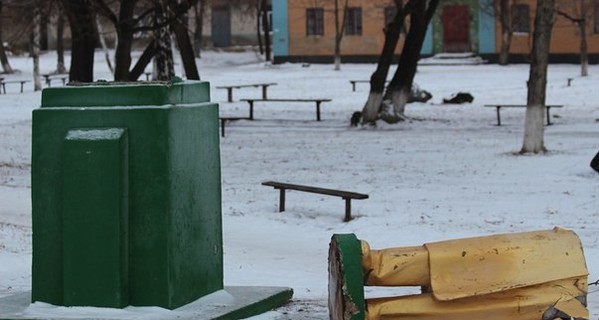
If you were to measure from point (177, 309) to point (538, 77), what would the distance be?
12.8m

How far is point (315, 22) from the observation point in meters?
54.1

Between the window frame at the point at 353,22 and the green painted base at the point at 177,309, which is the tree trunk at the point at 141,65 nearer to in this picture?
the green painted base at the point at 177,309

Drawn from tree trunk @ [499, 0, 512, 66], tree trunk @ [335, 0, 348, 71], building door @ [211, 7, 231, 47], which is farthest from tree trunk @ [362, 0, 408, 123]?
building door @ [211, 7, 231, 47]

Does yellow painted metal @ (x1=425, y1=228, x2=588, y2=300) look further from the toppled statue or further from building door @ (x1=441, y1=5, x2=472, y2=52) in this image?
building door @ (x1=441, y1=5, x2=472, y2=52)

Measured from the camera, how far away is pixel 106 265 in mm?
5664

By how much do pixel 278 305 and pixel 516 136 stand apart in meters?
15.6

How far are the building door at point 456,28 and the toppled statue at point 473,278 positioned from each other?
47.9 meters

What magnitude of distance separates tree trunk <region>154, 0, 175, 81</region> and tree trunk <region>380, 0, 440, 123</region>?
4675 millimetres

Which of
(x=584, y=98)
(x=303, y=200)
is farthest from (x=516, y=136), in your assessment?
(x=584, y=98)

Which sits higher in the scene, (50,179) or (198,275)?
(50,179)

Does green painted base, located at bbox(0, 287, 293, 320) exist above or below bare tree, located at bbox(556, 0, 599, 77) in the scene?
below

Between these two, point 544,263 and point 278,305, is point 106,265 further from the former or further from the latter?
point 544,263

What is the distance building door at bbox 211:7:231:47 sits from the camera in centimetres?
6242

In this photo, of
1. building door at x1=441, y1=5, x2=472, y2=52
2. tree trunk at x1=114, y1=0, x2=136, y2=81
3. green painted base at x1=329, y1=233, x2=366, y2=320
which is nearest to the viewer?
green painted base at x1=329, y1=233, x2=366, y2=320
